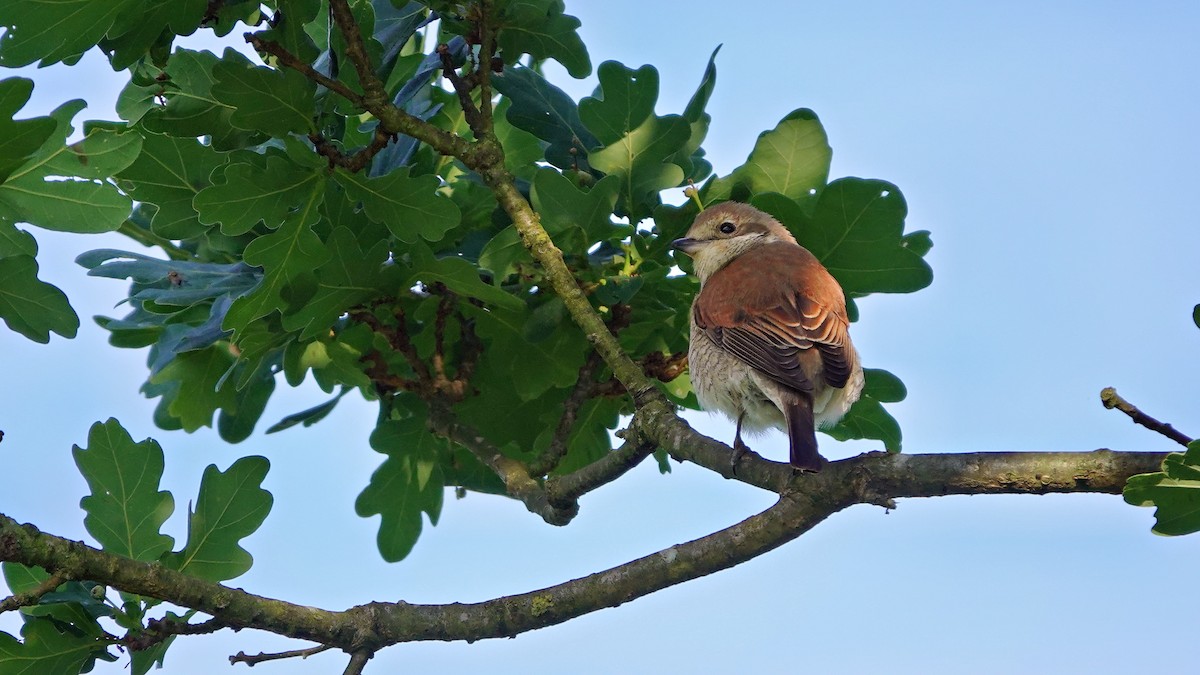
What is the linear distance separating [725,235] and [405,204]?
1305 mm

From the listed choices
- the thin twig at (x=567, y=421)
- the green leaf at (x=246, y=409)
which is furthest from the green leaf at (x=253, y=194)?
the thin twig at (x=567, y=421)

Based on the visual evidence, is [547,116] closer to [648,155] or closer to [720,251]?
[648,155]

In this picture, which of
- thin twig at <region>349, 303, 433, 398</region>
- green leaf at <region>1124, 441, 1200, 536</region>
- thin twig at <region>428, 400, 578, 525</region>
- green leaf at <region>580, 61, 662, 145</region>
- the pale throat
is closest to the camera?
green leaf at <region>1124, 441, 1200, 536</region>

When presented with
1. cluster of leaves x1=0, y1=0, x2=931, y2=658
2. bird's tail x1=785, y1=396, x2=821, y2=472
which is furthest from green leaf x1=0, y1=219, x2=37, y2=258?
bird's tail x1=785, y1=396, x2=821, y2=472

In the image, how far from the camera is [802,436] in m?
3.48

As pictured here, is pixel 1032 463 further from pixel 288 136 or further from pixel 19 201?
pixel 19 201

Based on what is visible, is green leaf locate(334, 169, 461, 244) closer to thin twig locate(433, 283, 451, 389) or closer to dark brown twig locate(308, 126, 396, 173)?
dark brown twig locate(308, 126, 396, 173)

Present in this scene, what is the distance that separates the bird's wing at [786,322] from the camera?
13.0 feet

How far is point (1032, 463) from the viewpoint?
9.02 ft

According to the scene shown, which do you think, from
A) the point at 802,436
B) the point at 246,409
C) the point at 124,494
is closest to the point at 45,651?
the point at 124,494

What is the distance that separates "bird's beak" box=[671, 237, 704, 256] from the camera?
12.7 feet

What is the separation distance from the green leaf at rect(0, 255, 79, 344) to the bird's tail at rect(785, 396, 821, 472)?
2.06 metres

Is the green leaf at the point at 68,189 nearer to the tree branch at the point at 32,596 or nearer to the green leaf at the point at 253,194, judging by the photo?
the green leaf at the point at 253,194

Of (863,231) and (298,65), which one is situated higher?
(298,65)
